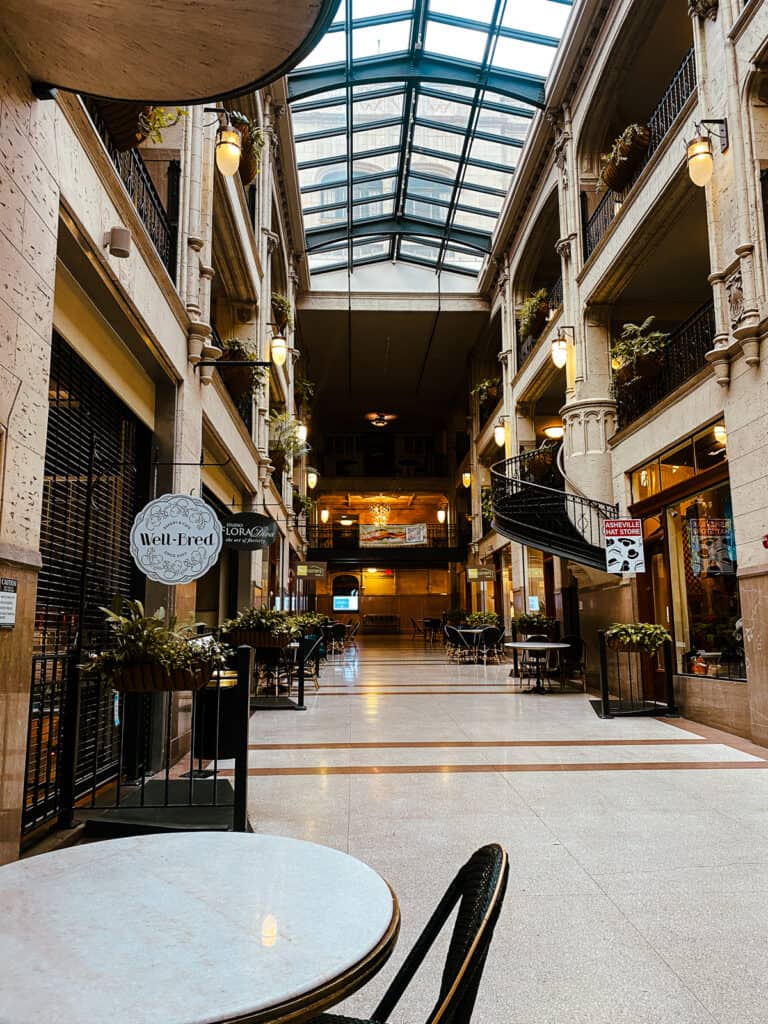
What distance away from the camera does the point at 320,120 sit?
1605 cm

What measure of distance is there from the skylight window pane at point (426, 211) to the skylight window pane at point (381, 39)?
530 cm

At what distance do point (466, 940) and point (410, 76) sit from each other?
1607cm

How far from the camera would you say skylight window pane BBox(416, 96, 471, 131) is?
51.9 ft

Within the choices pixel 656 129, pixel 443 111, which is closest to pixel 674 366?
pixel 656 129

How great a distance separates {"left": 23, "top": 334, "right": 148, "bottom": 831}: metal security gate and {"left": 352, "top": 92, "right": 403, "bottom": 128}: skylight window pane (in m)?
12.5

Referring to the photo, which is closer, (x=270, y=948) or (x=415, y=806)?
(x=270, y=948)

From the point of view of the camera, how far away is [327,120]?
1605 centimetres

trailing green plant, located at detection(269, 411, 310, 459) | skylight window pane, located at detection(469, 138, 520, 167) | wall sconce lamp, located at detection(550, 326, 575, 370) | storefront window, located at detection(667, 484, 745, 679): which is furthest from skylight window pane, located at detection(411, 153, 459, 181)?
storefront window, located at detection(667, 484, 745, 679)

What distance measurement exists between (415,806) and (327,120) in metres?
15.5

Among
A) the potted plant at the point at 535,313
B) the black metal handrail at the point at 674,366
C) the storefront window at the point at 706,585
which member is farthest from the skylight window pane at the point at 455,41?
the storefront window at the point at 706,585

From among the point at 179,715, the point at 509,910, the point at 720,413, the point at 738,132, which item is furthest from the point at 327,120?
the point at 509,910

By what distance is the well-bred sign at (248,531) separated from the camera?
9.23m

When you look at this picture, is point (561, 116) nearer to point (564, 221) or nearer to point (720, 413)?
point (564, 221)

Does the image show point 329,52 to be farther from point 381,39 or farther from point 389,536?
point 389,536
